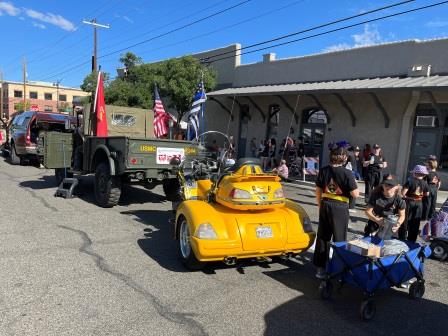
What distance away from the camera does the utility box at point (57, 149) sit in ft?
32.1

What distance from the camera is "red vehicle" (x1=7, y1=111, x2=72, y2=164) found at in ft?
52.9

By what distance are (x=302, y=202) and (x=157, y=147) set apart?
188 inches

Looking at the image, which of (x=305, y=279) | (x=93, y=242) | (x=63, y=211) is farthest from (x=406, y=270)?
(x=63, y=211)

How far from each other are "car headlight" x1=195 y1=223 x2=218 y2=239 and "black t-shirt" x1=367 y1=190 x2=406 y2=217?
2.21 metres

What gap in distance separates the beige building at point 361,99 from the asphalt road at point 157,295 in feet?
26.8

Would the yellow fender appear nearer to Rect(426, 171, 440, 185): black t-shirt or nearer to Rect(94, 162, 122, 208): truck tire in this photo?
Rect(94, 162, 122, 208): truck tire

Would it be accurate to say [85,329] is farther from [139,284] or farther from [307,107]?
[307,107]

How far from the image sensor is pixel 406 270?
428 cm

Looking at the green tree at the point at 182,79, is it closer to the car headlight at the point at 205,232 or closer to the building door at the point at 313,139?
the building door at the point at 313,139

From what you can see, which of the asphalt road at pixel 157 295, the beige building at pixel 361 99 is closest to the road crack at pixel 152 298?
the asphalt road at pixel 157 295

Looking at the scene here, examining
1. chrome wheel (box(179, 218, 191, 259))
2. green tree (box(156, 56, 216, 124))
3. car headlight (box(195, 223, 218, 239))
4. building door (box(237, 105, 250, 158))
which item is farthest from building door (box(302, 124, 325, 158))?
car headlight (box(195, 223, 218, 239))

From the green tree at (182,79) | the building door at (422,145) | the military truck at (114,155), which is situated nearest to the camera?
the military truck at (114,155)

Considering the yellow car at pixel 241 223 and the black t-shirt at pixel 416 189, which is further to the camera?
the black t-shirt at pixel 416 189

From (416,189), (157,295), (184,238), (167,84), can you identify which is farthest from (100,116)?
(167,84)
